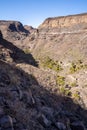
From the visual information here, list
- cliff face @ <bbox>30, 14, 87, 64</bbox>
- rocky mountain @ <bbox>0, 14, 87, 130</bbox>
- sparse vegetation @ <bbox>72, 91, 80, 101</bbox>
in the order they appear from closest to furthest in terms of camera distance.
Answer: rocky mountain @ <bbox>0, 14, 87, 130</bbox> → sparse vegetation @ <bbox>72, 91, 80, 101</bbox> → cliff face @ <bbox>30, 14, 87, 64</bbox>

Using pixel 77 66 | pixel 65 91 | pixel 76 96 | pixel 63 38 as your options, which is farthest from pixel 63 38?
pixel 76 96

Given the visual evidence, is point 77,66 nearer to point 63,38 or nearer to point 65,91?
point 65,91

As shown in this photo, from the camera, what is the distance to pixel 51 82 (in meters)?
34.2

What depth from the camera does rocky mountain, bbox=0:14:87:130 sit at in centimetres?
1820

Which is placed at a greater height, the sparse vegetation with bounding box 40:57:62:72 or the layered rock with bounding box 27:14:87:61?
the layered rock with bounding box 27:14:87:61

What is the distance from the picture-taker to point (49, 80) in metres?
34.8

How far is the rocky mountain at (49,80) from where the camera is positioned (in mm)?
18198

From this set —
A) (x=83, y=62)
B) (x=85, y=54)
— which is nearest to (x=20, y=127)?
(x=83, y=62)

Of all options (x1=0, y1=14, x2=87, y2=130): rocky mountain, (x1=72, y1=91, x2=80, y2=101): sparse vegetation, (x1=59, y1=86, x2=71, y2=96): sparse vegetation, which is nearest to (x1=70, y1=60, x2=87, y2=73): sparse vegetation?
(x1=0, y1=14, x2=87, y2=130): rocky mountain

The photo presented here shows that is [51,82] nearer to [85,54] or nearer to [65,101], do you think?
[65,101]

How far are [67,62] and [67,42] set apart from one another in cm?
1179

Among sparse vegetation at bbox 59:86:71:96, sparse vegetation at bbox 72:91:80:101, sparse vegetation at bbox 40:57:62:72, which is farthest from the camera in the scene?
sparse vegetation at bbox 40:57:62:72

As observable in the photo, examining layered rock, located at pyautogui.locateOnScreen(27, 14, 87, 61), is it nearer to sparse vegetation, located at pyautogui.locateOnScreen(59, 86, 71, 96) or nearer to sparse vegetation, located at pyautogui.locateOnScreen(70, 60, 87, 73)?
sparse vegetation, located at pyautogui.locateOnScreen(70, 60, 87, 73)

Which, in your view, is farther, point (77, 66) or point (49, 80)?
point (77, 66)
